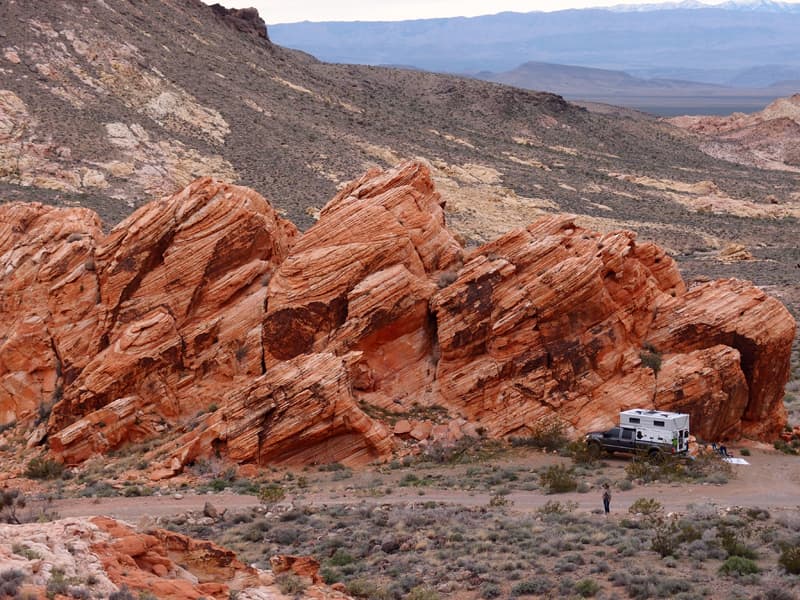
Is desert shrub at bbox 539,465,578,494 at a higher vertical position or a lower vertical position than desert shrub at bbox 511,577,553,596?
lower

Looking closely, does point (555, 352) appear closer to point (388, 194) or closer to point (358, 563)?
point (388, 194)

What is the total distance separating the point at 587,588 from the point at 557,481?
735 cm

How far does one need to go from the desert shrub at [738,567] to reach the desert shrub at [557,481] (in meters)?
6.66

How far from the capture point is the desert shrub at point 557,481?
965 inches

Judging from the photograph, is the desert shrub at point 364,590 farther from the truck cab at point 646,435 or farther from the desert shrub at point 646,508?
the truck cab at point 646,435

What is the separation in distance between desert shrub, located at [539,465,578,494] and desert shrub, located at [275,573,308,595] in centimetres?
895

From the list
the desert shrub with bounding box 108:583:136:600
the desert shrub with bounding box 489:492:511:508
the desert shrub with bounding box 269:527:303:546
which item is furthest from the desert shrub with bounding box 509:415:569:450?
the desert shrub with bounding box 108:583:136:600

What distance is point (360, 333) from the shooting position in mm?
28750

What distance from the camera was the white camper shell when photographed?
26.9 m

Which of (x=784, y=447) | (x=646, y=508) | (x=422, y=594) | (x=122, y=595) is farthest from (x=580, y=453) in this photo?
(x=122, y=595)

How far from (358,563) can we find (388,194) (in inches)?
561

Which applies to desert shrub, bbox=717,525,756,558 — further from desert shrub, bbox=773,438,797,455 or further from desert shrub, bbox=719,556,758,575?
desert shrub, bbox=773,438,797,455

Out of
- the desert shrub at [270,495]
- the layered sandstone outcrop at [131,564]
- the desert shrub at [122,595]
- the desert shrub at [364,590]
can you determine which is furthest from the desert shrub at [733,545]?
the desert shrub at [122,595]

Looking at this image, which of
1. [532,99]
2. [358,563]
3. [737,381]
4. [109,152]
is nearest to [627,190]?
[532,99]
